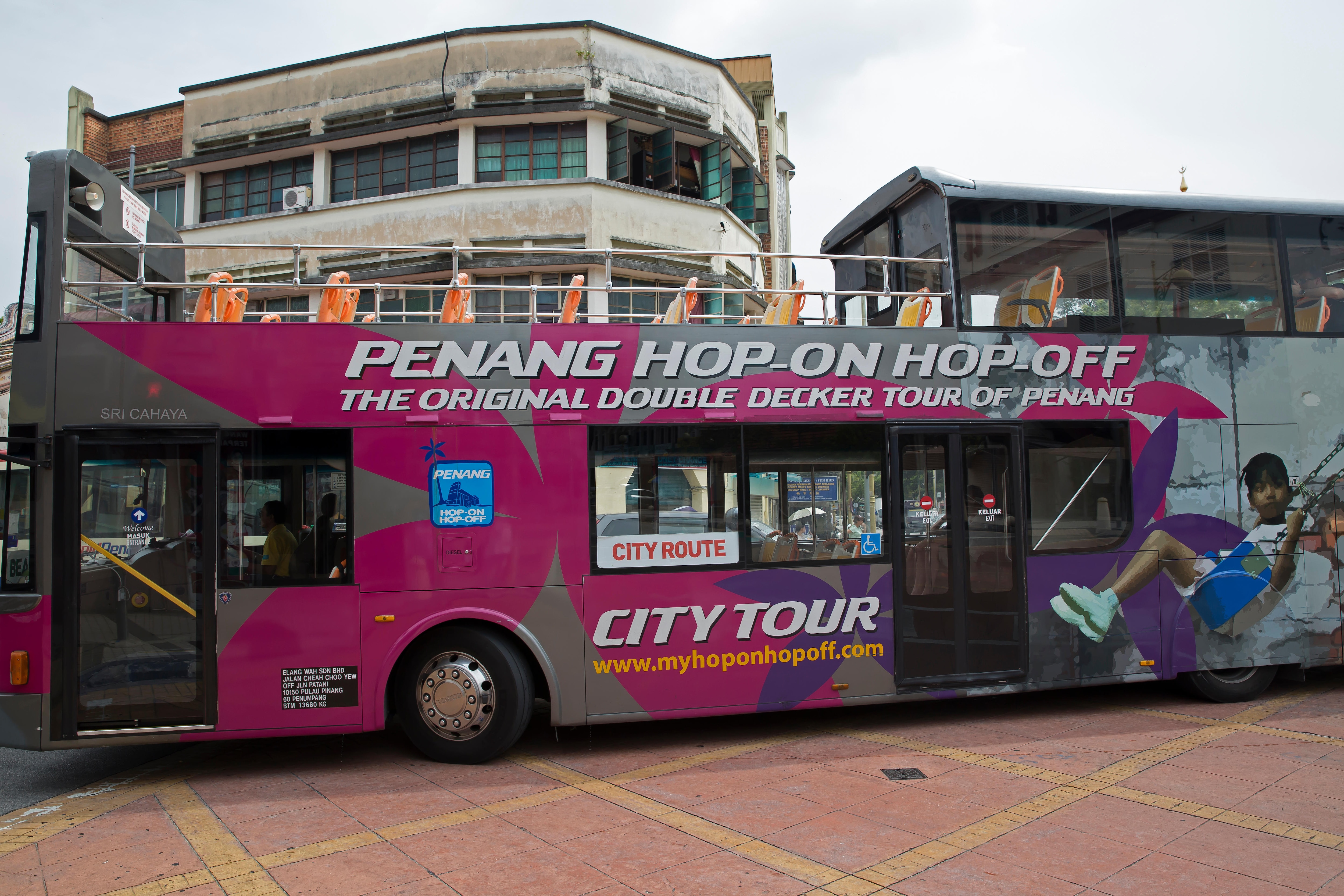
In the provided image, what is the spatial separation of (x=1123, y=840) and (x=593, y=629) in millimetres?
3488

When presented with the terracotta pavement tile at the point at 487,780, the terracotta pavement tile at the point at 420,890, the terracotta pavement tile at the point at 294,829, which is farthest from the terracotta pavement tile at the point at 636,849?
the terracotta pavement tile at the point at 294,829

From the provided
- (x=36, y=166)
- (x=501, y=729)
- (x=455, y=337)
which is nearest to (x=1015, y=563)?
(x=501, y=729)

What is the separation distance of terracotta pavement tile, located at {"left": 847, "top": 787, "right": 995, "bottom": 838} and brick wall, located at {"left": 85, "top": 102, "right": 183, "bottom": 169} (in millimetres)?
21607

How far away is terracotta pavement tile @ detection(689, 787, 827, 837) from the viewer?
4.74 meters

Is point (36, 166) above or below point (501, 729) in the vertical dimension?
above

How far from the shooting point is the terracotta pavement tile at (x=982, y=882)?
3883 mm

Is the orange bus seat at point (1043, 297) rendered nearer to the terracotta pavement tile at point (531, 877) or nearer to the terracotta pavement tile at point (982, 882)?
the terracotta pavement tile at point (982, 882)

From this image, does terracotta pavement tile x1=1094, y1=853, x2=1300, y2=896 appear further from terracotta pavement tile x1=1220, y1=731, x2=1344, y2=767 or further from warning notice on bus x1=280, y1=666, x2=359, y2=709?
warning notice on bus x1=280, y1=666, x2=359, y2=709

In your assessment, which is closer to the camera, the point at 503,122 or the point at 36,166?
the point at 36,166

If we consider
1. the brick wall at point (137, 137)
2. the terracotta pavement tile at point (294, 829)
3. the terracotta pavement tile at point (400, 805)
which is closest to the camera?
the terracotta pavement tile at point (294, 829)

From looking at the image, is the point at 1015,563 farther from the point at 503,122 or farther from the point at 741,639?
the point at 503,122

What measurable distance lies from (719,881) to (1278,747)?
4645mm

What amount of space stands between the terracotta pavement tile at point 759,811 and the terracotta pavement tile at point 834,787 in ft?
0.28

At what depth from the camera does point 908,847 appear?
174 inches
